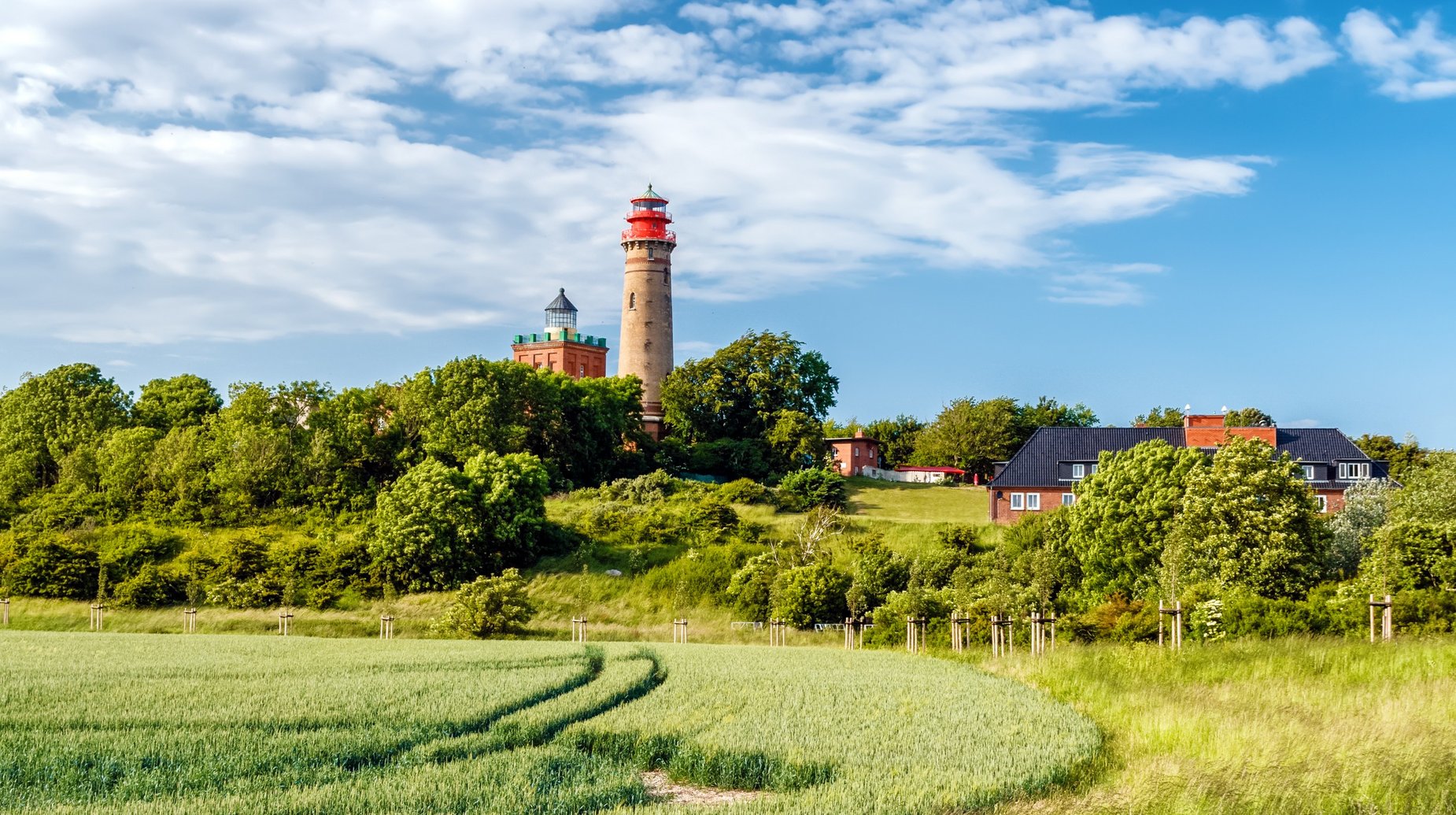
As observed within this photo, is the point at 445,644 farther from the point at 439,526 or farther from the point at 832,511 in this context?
the point at 832,511

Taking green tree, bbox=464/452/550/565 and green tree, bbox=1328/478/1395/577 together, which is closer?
green tree, bbox=1328/478/1395/577

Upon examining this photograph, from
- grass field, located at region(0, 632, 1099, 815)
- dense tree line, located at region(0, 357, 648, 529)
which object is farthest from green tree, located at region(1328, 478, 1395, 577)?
dense tree line, located at region(0, 357, 648, 529)

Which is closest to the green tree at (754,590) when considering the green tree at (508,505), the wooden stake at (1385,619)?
the green tree at (508,505)

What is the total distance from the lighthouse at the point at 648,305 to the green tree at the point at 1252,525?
56.1 metres

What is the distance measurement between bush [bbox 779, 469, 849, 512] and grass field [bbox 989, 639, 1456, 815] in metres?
46.7

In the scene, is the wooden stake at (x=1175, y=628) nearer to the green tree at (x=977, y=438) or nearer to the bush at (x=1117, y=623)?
the bush at (x=1117, y=623)

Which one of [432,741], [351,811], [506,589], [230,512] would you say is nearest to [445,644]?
[506,589]

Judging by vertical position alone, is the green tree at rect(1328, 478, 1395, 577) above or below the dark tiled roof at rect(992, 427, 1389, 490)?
below

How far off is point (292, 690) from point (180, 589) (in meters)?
37.4

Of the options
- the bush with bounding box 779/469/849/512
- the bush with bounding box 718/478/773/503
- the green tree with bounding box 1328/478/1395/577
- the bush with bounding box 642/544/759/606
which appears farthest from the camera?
the bush with bounding box 779/469/849/512

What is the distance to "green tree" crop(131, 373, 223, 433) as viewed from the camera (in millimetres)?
78125

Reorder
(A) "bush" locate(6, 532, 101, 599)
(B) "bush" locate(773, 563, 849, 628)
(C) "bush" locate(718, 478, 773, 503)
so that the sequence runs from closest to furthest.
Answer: (B) "bush" locate(773, 563, 849, 628), (A) "bush" locate(6, 532, 101, 599), (C) "bush" locate(718, 478, 773, 503)

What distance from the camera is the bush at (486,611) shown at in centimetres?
4625

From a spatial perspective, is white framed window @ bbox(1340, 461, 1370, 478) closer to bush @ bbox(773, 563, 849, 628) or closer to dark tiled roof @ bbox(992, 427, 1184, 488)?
dark tiled roof @ bbox(992, 427, 1184, 488)
